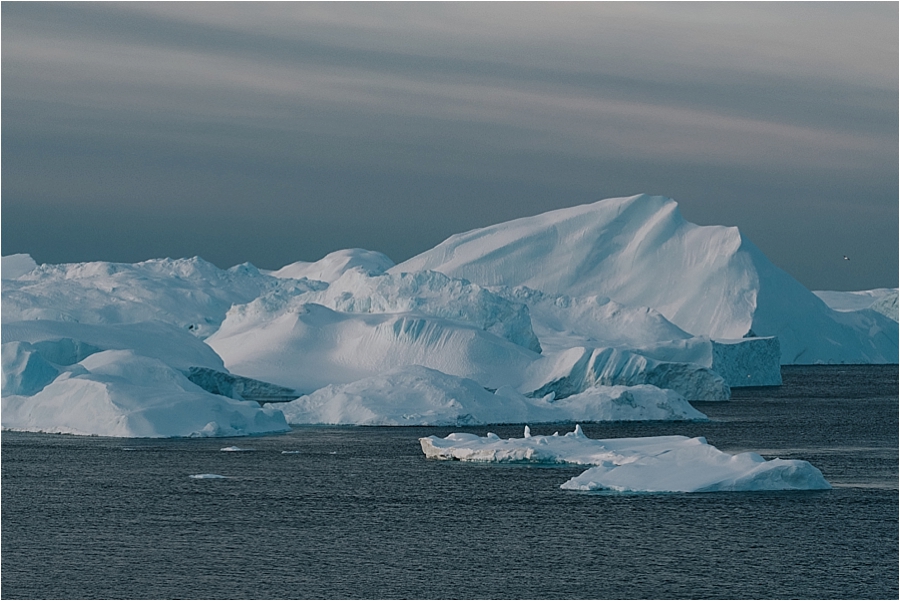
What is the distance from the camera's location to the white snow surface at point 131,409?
45.0 metres

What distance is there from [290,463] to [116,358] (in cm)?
1564

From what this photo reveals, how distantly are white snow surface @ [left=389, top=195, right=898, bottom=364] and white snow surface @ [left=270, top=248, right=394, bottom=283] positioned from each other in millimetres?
30177

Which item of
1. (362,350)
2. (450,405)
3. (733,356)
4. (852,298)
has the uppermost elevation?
(450,405)

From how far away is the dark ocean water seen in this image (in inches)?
850

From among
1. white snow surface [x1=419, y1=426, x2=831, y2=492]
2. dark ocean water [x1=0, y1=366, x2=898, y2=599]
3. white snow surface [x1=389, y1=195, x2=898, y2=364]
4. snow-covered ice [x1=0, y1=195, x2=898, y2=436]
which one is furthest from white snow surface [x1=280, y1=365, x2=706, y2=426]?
white snow surface [x1=389, y1=195, x2=898, y2=364]

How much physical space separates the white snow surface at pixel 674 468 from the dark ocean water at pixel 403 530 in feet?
1.48

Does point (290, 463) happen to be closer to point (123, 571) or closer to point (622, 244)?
point (123, 571)

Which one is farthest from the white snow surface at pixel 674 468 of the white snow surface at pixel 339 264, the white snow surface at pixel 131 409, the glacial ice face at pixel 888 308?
the white snow surface at pixel 339 264

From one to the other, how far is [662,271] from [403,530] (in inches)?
3601

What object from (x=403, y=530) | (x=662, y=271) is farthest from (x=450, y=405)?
(x=662, y=271)

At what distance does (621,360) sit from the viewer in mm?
63656

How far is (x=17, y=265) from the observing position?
466ft

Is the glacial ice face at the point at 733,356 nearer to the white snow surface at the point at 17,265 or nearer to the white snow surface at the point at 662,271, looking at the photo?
the white snow surface at the point at 662,271

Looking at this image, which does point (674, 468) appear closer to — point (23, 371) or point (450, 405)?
point (450, 405)
